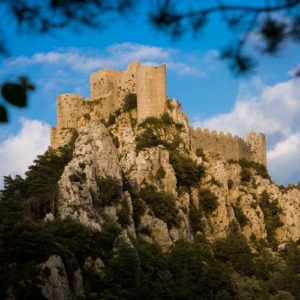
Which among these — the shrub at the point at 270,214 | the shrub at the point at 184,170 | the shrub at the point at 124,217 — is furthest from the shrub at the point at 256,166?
the shrub at the point at 124,217

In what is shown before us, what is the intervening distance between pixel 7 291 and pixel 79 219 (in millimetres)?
14222

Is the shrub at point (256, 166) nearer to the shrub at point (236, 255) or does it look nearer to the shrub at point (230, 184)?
the shrub at point (230, 184)

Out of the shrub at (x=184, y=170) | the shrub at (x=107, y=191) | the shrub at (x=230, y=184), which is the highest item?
the shrub at (x=230, y=184)

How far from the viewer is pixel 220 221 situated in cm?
6681

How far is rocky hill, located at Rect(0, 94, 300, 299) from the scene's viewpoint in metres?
43.9

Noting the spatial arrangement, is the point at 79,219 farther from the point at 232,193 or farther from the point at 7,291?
the point at 232,193

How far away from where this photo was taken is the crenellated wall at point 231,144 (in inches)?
2950

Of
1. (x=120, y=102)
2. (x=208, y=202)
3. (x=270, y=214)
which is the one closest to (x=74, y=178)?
(x=208, y=202)

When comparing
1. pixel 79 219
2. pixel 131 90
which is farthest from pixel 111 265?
pixel 131 90

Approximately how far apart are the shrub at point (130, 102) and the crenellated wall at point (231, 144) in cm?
682

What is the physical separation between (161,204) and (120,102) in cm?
1292

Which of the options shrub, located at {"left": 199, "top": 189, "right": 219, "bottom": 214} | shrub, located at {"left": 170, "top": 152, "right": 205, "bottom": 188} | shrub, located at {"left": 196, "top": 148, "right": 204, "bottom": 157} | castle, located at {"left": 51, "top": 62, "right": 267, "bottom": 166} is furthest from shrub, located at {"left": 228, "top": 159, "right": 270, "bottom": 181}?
shrub, located at {"left": 170, "top": 152, "right": 205, "bottom": 188}

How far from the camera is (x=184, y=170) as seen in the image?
65.3 m

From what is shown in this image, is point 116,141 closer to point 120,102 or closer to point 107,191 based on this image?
point 120,102
